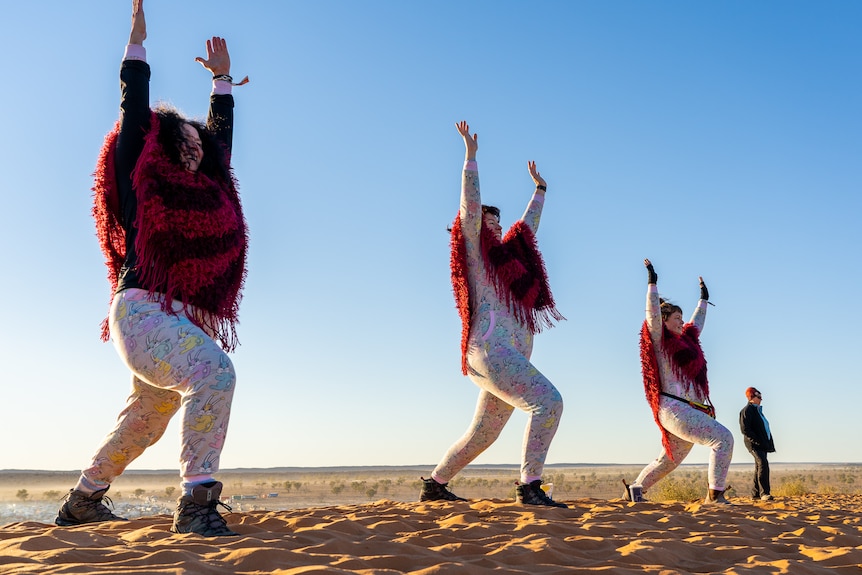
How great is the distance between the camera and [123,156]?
13.9 ft

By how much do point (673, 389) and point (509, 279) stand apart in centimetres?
296

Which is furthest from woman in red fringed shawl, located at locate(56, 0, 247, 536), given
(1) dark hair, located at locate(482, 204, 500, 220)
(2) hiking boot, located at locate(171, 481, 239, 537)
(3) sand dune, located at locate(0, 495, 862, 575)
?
(1) dark hair, located at locate(482, 204, 500, 220)

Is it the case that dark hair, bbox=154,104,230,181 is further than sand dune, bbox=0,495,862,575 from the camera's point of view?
Yes

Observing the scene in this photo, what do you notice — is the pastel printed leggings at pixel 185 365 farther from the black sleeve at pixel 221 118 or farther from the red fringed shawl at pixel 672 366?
the red fringed shawl at pixel 672 366

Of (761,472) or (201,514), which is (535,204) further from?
(761,472)

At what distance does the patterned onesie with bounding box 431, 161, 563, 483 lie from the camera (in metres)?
5.79

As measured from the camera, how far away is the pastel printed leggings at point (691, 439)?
25.5ft

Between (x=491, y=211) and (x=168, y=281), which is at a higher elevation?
(x=491, y=211)

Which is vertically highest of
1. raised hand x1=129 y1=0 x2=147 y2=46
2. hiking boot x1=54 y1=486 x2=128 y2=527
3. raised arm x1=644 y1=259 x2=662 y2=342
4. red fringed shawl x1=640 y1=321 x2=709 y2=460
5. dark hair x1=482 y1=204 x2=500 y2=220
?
raised hand x1=129 y1=0 x2=147 y2=46

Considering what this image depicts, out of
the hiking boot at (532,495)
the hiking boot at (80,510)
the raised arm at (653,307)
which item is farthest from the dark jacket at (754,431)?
the hiking boot at (80,510)

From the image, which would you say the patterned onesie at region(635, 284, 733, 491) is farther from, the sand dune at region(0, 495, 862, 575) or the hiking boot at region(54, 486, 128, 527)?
the hiking boot at region(54, 486, 128, 527)

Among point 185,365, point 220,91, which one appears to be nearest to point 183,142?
point 220,91

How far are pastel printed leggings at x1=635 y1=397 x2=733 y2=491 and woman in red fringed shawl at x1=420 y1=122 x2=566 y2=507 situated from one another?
2.32 m

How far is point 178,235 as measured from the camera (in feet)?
13.5
